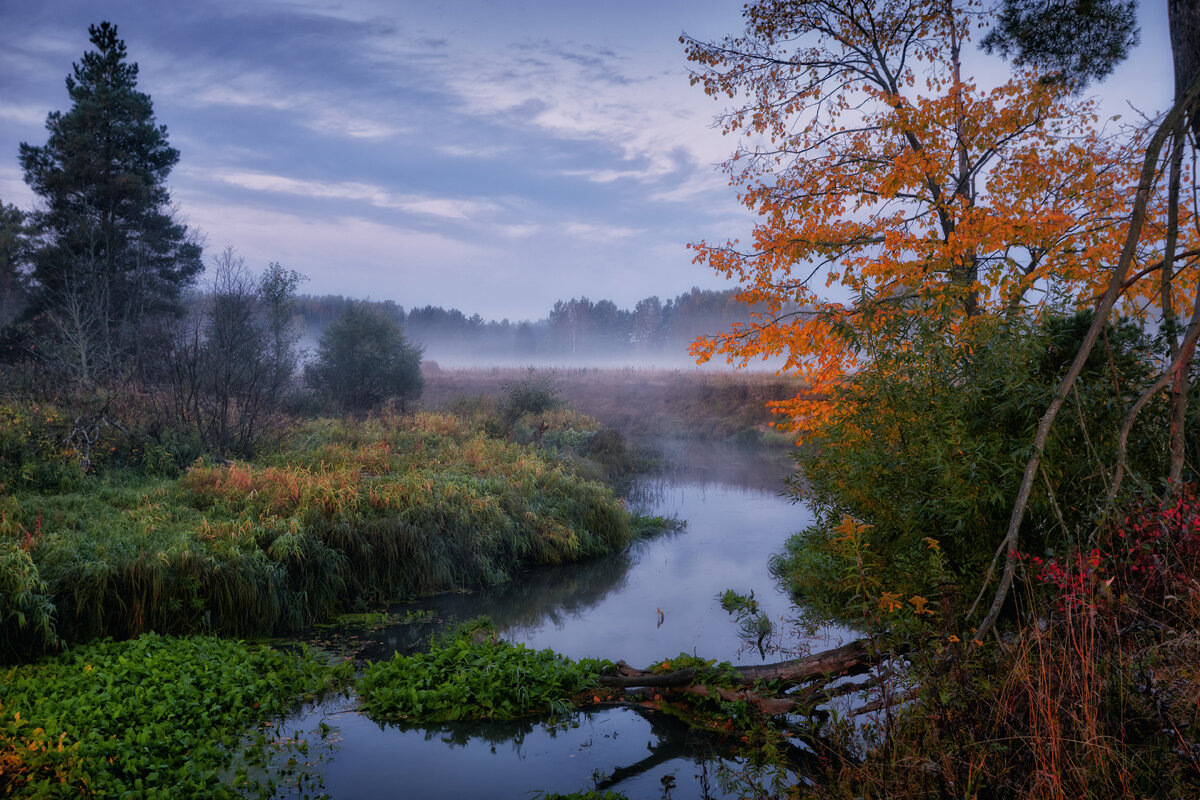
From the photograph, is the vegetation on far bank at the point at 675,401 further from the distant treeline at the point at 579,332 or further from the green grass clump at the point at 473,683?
the distant treeline at the point at 579,332

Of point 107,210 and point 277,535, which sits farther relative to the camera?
point 107,210

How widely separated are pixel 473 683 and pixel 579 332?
82.6 m

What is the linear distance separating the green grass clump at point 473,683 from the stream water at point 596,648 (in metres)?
0.14

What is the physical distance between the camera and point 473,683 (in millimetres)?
6109

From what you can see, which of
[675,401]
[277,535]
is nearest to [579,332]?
[675,401]

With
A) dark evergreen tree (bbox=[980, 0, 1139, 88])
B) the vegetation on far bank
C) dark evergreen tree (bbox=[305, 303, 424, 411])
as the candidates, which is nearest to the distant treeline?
the vegetation on far bank

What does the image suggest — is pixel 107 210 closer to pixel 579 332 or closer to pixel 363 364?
pixel 363 364

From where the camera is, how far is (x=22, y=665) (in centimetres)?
610

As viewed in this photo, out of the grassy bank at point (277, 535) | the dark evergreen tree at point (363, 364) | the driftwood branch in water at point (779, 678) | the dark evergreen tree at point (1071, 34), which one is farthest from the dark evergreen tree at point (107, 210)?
the dark evergreen tree at point (1071, 34)

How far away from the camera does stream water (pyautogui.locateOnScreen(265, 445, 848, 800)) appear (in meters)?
5.14

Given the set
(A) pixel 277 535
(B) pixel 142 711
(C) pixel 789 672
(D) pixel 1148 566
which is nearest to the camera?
(D) pixel 1148 566

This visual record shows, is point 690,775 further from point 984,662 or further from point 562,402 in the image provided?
point 562,402

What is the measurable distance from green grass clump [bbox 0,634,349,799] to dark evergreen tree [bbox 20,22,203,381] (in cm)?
1763

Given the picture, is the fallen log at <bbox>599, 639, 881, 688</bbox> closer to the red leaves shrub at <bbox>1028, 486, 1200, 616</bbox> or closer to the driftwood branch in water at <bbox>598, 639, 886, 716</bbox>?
the driftwood branch in water at <bbox>598, 639, 886, 716</bbox>
